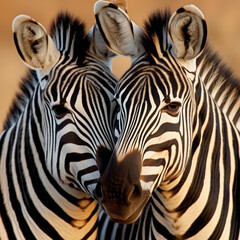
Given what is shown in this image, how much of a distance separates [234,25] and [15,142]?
56.4 ft

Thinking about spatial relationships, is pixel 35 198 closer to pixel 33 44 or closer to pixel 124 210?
pixel 124 210

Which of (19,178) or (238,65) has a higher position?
(238,65)

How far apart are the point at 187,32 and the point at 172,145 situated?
980 mm

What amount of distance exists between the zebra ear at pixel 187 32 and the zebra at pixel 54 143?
31.7 inches

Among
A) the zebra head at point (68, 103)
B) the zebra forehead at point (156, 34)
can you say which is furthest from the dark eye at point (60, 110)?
the zebra forehead at point (156, 34)

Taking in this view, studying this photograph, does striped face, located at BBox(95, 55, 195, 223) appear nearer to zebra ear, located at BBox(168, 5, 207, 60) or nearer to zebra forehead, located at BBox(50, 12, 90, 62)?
zebra ear, located at BBox(168, 5, 207, 60)

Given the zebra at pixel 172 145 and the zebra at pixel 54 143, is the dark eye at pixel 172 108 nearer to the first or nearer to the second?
the zebra at pixel 172 145

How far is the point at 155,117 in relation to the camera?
15.5ft

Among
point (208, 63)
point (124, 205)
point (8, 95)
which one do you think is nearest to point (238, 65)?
point (8, 95)

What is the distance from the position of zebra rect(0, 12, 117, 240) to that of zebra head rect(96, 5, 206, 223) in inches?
13.1

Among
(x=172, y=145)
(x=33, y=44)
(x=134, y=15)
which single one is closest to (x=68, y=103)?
(x=33, y=44)

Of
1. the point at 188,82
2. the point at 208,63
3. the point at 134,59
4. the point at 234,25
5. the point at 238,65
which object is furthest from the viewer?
the point at 234,25

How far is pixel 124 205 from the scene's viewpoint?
4.52 meters

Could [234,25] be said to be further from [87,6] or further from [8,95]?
[8,95]
